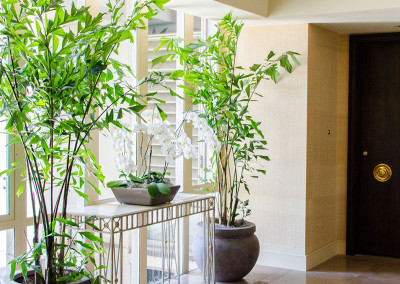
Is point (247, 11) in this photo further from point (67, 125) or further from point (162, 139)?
point (67, 125)

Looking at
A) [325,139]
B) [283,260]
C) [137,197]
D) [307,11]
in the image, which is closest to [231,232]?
[283,260]

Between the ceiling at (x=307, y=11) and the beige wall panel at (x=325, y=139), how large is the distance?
26cm

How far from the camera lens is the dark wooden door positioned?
5480 mm

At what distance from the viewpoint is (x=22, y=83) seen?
2416 millimetres

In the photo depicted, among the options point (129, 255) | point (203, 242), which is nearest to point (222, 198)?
point (203, 242)

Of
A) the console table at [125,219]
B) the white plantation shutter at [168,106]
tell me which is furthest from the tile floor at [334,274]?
the white plantation shutter at [168,106]

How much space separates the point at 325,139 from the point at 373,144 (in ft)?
1.92

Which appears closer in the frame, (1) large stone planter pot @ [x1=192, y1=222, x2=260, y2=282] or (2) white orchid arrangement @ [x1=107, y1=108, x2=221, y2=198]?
(2) white orchid arrangement @ [x1=107, y1=108, x2=221, y2=198]

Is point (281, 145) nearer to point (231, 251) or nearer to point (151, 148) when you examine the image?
point (231, 251)

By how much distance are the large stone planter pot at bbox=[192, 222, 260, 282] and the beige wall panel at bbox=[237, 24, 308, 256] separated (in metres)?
0.65

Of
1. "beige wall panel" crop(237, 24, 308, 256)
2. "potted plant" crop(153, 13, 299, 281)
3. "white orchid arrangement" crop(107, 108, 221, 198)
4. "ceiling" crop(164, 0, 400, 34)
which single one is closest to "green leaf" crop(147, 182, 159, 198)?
"white orchid arrangement" crop(107, 108, 221, 198)

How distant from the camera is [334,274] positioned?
190 inches

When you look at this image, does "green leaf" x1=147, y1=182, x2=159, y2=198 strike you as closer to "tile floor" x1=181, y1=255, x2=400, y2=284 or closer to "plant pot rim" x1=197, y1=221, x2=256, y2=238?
"plant pot rim" x1=197, y1=221, x2=256, y2=238

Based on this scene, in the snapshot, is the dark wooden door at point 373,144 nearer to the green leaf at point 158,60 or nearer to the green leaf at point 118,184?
the green leaf at point 118,184
